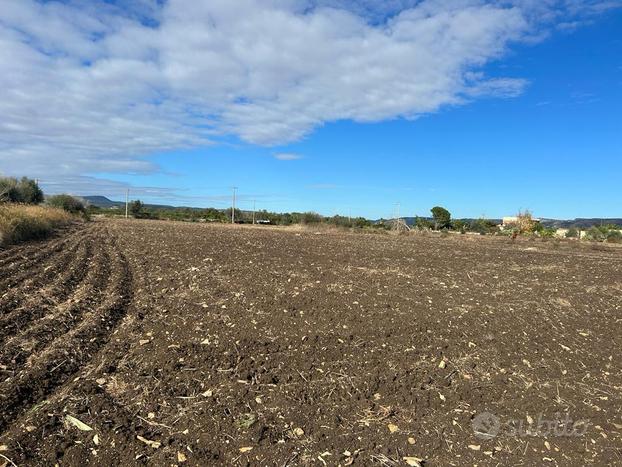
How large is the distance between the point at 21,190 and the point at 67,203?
12.0m

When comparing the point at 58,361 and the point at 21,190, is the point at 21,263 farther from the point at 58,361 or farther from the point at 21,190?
the point at 21,190

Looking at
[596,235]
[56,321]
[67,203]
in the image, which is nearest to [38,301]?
[56,321]

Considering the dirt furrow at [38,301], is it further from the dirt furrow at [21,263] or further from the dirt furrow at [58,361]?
the dirt furrow at [58,361]

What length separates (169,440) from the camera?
140 inches

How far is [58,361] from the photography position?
4.80 m

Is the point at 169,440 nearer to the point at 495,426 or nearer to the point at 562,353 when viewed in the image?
the point at 495,426

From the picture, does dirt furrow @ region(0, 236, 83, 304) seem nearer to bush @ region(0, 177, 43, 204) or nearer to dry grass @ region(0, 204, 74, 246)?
dry grass @ region(0, 204, 74, 246)

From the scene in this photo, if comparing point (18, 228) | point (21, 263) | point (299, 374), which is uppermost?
point (18, 228)

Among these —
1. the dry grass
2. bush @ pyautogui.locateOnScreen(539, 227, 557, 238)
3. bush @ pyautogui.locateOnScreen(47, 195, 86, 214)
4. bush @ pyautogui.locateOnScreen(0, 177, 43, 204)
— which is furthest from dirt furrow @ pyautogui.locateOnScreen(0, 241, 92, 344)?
bush @ pyautogui.locateOnScreen(47, 195, 86, 214)

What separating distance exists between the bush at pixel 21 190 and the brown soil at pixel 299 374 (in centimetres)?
3278

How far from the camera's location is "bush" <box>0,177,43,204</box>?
36.0 metres

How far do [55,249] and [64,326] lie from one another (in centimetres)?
1047

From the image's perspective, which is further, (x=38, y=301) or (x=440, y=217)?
(x=440, y=217)

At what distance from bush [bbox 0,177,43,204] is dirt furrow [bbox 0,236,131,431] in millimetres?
32442
